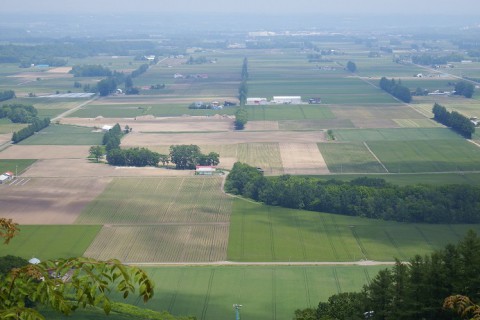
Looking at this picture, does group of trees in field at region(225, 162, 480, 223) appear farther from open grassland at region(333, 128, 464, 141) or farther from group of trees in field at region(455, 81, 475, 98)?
group of trees in field at region(455, 81, 475, 98)

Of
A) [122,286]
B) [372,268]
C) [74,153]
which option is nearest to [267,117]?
[74,153]

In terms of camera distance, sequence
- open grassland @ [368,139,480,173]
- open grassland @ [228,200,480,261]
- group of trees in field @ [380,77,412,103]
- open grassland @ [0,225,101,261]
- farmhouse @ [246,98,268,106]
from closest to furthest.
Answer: open grassland @ [228,200,480,261] < open grassland @ [0,225,101,261] < open grassland @ [368,139,480,173] < farmhouse @ [246,98,268,106] < group of trees in field @ [380,77,412,103]

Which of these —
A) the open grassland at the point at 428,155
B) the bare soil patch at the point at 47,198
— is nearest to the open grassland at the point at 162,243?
the bare soil patch at the point at 47,198

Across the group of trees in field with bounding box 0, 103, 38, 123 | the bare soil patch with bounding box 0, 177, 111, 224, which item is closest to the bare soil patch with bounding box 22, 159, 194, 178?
the bare soil patch with bounding box 0, 177, 111, 224

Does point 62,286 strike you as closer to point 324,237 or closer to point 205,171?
point 324,237

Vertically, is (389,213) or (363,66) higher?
(389,213)

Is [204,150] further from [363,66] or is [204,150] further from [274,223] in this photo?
[363,66]
